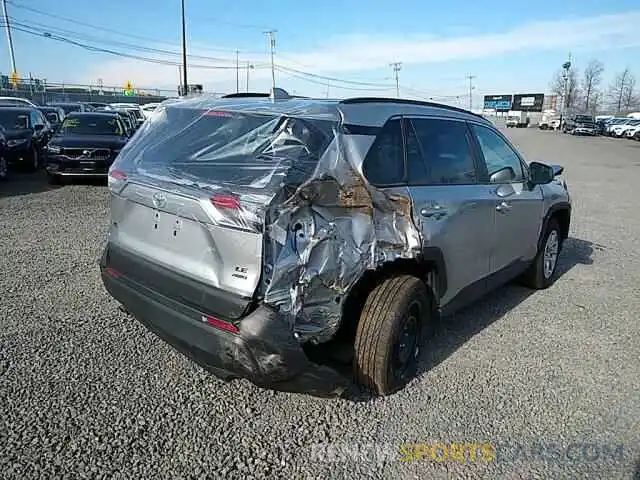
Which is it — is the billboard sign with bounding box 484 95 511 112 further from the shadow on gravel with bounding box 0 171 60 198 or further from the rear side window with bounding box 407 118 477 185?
the rear side window with bounding box 407 118 477 185

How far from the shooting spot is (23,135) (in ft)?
41.4

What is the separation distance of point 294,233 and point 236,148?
70 centimetres

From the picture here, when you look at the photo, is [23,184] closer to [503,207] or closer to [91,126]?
[91,126]

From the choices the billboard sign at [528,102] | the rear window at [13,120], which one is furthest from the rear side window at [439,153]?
the billboard sign at [528,102]

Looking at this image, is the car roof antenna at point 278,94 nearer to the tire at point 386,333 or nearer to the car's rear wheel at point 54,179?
the tire at point 386,333

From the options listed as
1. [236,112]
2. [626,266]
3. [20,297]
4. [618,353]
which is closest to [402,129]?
[236,112]

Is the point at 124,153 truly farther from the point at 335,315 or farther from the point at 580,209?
the point at 580,209

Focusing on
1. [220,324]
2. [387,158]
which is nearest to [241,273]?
[220,324]

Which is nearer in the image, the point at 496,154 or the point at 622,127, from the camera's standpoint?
the point at 496,154

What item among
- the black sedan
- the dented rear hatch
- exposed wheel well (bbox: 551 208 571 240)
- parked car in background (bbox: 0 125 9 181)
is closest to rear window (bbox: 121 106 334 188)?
the dented rear hatch

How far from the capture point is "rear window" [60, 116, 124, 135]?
11.9 meters

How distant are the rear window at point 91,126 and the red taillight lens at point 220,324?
10481 mm

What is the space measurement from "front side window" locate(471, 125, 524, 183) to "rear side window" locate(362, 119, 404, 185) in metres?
1.20

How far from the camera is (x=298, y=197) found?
2.67 metres
